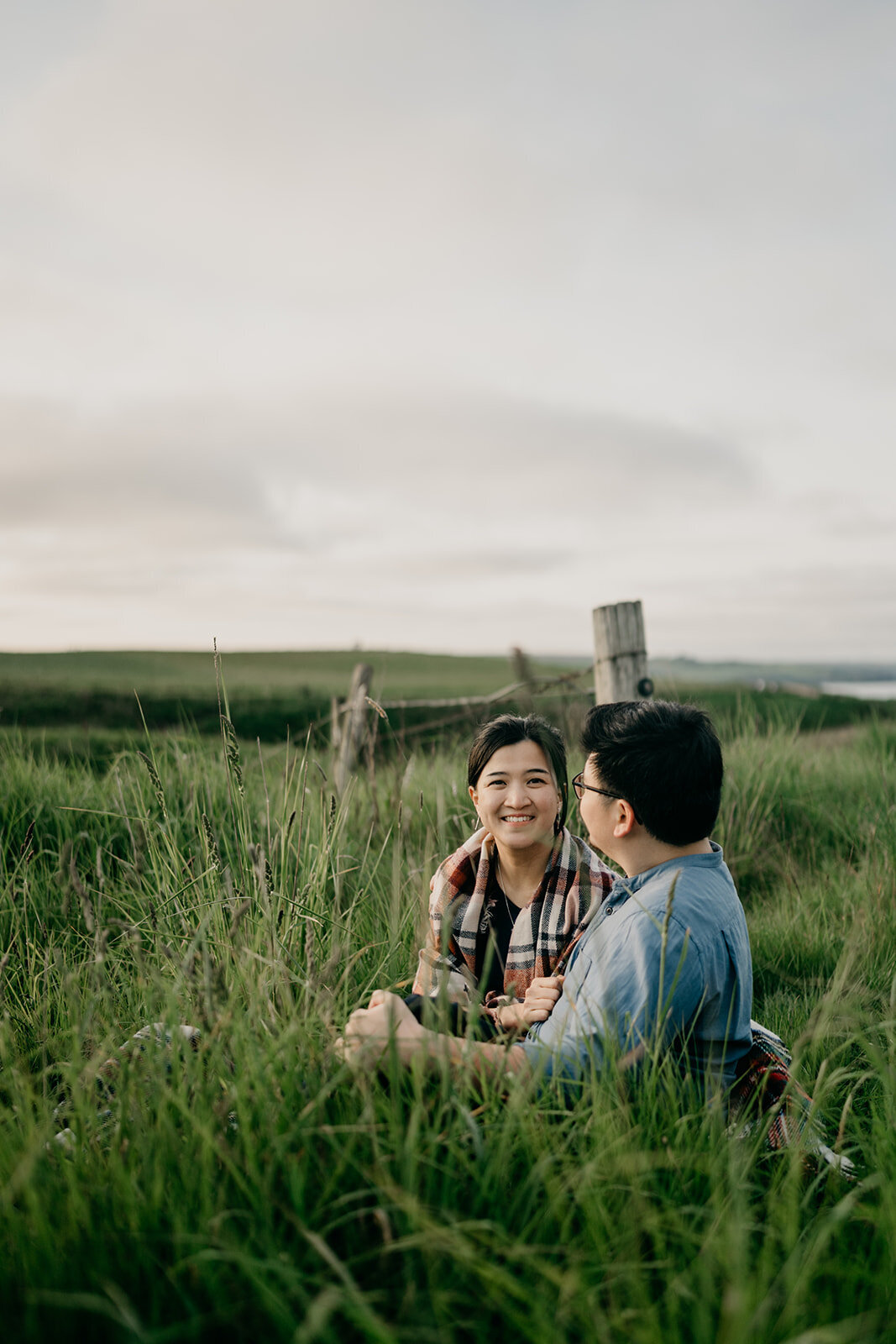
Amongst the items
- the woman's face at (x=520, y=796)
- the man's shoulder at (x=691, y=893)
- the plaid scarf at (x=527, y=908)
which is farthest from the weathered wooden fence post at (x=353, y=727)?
the man's shoulder at (x=691, y=893)

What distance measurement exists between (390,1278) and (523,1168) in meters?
0.38

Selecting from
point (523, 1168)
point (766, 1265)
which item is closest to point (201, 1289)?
point (523, 1168)

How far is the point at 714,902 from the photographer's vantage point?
6.88ft

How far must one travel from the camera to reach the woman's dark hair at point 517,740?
2.94m

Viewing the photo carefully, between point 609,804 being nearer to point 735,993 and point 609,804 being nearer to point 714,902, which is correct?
point 714,902

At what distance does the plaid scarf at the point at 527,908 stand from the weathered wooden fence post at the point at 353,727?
180 cm

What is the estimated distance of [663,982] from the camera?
1.87m

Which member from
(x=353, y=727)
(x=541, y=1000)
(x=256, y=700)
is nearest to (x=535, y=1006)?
(x=541, y=1000)

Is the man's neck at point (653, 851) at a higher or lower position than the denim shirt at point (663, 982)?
higher

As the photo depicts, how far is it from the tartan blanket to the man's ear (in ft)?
2.22

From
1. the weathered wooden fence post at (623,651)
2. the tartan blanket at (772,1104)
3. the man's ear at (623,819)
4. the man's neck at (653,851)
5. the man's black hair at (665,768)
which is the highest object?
the weathered wooden fence post at (623,651)

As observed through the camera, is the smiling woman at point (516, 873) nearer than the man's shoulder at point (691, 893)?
No

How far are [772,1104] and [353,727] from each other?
13.8ft

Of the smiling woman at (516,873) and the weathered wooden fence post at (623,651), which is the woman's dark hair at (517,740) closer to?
the smiling woman at (516,873)
